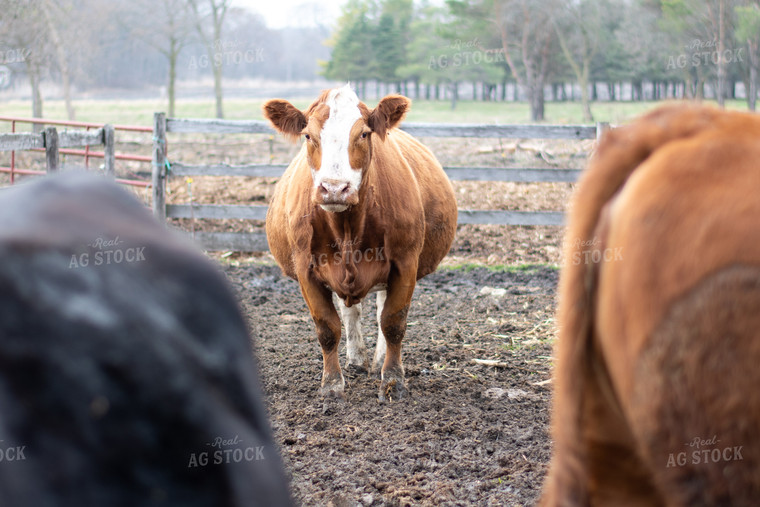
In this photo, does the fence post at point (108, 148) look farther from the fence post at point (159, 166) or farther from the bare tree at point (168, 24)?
the bare tree at point (168, 24)

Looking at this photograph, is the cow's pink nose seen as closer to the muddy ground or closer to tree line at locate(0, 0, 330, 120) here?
the muddy ground

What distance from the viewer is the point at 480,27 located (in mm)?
37000

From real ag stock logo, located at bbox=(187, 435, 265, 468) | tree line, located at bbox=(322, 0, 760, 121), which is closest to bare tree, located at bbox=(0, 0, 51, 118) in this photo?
tree line, located at bbox=(322, 0, 760, 121)

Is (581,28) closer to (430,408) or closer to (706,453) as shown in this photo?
(430,408)

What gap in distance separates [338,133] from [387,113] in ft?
1.92

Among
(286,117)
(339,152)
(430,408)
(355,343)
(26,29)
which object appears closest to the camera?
(339,152)

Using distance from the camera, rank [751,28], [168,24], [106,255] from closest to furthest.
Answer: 1. [106,255]
2. [751,28]
3. [168,24]

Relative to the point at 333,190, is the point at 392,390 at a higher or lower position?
lower

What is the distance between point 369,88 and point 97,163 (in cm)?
5256

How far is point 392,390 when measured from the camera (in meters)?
5.05

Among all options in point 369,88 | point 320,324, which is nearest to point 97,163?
point 320,324

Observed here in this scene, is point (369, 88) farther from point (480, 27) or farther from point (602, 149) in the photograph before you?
point (602, 149)

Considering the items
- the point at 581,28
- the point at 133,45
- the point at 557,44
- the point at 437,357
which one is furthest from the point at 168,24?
the point at 133,45

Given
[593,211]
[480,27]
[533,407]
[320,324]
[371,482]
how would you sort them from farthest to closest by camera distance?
[480,27] → [320,324] → [533,407] → [371,482] → [593,211]
